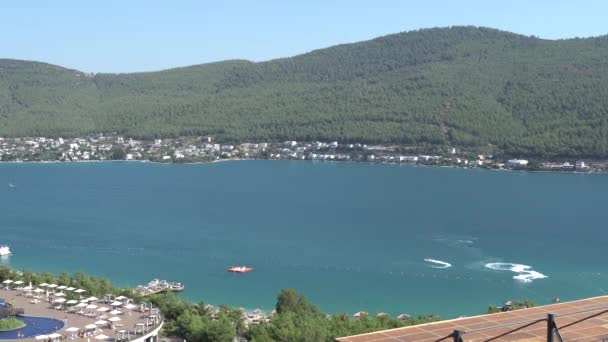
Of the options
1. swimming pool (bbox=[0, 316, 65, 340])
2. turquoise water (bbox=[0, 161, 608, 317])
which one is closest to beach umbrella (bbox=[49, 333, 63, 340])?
swimming pool (bbox=[0, 316, 65, 340])

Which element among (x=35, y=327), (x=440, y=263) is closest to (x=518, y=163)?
(x=440, y=263)

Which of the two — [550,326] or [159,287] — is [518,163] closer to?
[159,287]

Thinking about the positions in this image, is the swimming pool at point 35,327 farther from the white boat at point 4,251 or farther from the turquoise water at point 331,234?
the white boat at point 4,251

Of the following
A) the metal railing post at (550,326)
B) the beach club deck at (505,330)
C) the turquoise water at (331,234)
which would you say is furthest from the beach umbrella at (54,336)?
the metal railing post at (550,326)

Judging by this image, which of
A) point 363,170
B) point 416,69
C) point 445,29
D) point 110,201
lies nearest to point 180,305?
point 110,201

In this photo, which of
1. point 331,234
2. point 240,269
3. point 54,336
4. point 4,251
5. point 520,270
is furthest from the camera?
point 331,234

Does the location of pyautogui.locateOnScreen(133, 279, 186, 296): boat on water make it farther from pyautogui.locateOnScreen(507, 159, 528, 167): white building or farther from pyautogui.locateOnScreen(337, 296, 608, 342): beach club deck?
pyautogui.locateOnScreen(507, 159, 528, 167): white building

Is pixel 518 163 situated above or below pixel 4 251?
above
